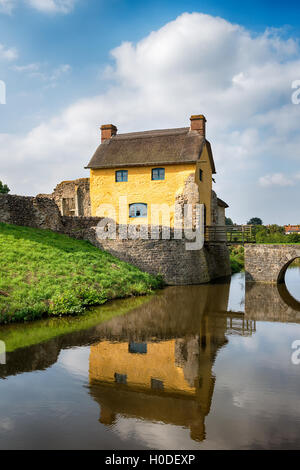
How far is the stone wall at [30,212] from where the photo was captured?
19.5 meters

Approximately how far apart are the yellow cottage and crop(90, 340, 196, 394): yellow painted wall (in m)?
14.1

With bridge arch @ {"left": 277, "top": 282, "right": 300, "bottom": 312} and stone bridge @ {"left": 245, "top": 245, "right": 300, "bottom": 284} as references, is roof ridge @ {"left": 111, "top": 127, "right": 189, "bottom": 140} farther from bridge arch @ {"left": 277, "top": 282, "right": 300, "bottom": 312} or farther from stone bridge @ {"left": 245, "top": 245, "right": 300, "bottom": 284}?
bridge arch @ {"left": 277, "top": 282, "right": 300, "bottom": 312}

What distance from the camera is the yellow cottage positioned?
21.8 metres

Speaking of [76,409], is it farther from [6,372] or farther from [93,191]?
[93,191]

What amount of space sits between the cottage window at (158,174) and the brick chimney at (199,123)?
363cm

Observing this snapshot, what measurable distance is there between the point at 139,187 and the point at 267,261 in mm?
9115

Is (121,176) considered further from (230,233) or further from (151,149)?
(230,233)

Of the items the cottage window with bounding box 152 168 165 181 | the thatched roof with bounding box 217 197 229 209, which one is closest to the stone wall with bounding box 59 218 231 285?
the cottage window with bounding box 152 168 165 181

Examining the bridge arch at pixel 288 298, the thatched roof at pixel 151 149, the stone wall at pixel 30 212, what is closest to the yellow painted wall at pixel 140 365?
the bridge arch at pixel 288 298

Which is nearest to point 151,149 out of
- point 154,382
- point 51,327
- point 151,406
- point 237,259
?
point 237,259

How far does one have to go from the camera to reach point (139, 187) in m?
22.8

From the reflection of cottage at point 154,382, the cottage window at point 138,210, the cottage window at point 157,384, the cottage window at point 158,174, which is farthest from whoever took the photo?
the cottage window at point 138,210

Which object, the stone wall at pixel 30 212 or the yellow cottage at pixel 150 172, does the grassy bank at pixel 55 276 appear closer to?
the stone wall at pixel 30 212

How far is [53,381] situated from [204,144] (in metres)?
19.0
